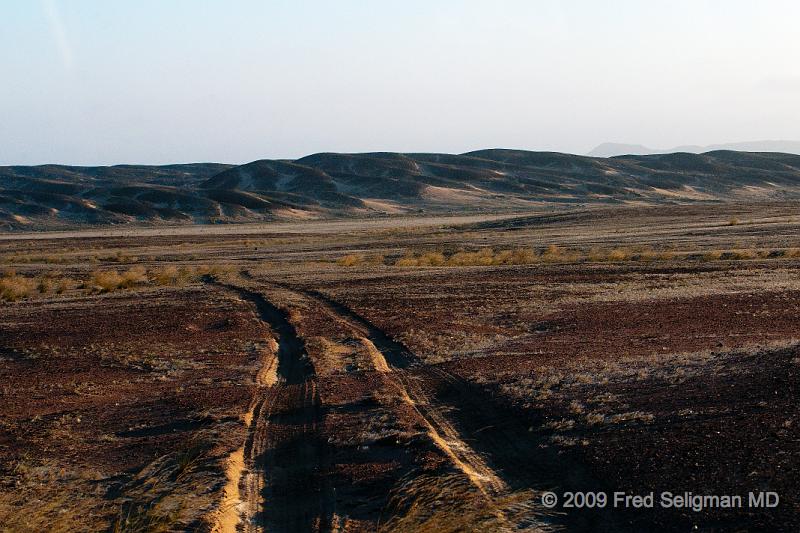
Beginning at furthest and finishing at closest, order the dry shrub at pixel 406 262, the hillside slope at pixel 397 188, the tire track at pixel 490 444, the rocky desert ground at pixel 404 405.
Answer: the hillside slope at pixel 397 188
the dry shrub at pixel 406 262
the rocky desert ground at pixel 404 405
the tire track at pixel 490 444

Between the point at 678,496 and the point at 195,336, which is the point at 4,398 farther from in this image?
the point at 678,496

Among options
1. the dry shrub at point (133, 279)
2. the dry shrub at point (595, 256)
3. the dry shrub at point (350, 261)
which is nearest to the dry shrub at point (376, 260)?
the dry shrub at point (350, 261)

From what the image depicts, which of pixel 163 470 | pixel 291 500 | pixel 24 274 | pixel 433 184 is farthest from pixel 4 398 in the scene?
pixel 433 184

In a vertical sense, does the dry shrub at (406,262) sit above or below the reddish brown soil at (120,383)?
above

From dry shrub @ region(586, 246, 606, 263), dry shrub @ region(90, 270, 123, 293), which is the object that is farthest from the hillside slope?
dry shrub @ region(586, 246, 606, 263)

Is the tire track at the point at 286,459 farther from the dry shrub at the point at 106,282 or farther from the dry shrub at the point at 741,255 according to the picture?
the dry shrub at the point at 741,255

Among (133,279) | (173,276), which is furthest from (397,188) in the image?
A: (133,279)

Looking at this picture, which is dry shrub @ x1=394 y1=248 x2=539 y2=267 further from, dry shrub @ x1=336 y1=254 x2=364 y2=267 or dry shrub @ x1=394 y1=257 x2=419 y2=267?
dry shrub @ x1=336 y1=254 x2=364 y2=267
